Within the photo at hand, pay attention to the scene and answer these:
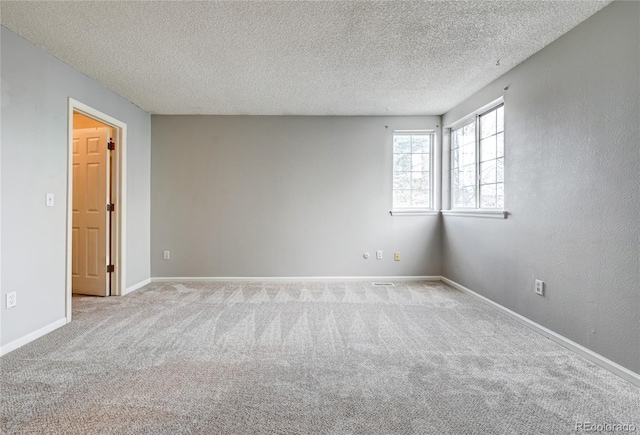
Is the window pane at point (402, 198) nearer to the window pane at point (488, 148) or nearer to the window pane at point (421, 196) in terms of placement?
the window pane at point (421, 196)

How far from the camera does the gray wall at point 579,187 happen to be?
1.98 meters

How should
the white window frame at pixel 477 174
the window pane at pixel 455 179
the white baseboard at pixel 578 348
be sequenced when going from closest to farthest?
the white baseboard at pixel 578 348, the white window frame at pixel 477 174, the window pane at pixel 455 179

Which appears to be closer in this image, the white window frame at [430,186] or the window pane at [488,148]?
the window pane at [488,148]

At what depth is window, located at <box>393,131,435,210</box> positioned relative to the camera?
4.77m

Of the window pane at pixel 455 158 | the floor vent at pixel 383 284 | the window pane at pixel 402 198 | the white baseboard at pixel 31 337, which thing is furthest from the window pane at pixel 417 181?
the white baseboard at pixel 31 337

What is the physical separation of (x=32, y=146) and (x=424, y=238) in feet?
14.9

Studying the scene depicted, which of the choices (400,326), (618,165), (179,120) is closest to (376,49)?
(618,165)

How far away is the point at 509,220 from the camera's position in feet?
10.3

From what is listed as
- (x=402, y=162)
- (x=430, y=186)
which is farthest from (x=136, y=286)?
(x=430, y=186)

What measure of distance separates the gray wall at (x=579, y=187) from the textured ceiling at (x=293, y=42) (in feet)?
0.79

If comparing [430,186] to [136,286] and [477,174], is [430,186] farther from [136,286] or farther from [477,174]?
[136,286]

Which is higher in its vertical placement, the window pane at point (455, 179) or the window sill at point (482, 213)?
the window pane at point (455, 179)

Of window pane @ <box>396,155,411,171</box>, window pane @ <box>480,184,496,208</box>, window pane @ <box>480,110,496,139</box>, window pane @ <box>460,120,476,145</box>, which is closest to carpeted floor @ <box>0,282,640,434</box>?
window pane @ <box>480,184,496,208</box>

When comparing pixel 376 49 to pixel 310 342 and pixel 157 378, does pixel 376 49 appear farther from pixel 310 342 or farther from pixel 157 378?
pixel 157 378
